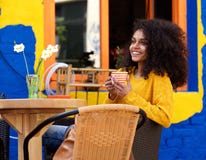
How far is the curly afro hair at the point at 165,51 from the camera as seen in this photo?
11.6ft

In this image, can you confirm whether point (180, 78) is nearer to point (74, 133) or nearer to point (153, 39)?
point (153, 39)

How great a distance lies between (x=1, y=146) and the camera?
3455 millimetres

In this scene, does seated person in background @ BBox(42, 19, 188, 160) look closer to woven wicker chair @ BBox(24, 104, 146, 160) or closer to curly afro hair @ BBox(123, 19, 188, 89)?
curly afro hair @ BBox(123, 19, 188, 89)

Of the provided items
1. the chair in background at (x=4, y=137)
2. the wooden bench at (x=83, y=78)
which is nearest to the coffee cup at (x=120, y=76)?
the chair in background at (x=4, y=137)

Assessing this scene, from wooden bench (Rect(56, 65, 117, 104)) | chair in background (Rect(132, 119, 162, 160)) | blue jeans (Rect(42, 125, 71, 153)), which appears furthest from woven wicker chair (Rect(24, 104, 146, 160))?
wooden bench (Rect(56, 65, 117, 104))

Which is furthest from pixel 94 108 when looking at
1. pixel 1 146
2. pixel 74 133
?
pixel 1 146

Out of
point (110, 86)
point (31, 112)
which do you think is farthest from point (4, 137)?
point (110, 86)

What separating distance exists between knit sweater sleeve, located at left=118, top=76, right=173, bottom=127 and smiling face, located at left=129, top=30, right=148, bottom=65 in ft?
0.81

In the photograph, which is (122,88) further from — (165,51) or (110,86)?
(165,51)

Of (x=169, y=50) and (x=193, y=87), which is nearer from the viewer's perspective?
(x=169, y=50)

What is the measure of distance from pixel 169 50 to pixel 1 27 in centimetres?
185

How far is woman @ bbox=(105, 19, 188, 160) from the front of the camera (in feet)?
10.9

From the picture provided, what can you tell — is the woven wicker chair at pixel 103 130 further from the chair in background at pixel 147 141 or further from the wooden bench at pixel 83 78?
the wooden bench at pixel 83 78

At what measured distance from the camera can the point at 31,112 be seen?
3186 mm
